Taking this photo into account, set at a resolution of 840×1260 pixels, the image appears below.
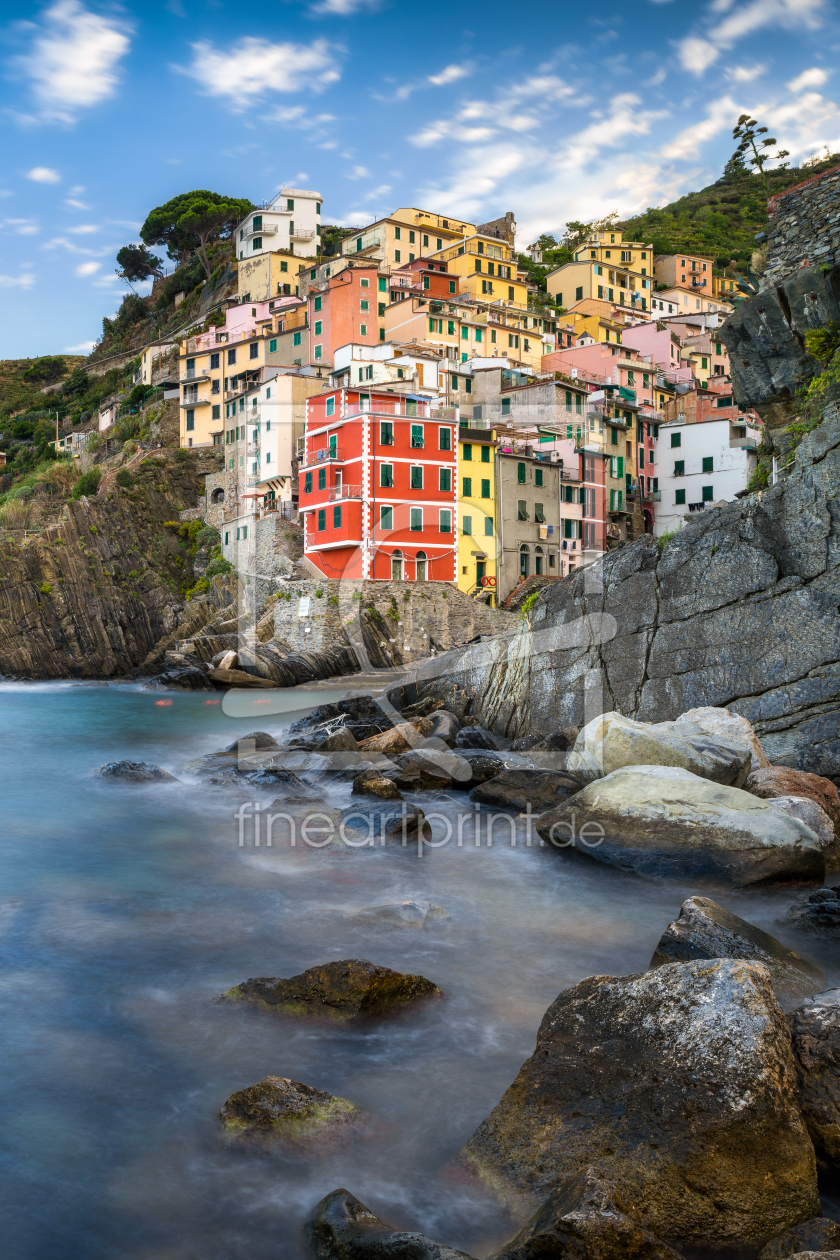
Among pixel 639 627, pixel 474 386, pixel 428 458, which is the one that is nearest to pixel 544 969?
pixel 639 627

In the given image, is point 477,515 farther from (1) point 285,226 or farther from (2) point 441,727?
(1) point 285,226

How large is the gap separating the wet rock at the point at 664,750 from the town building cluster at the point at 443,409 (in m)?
28.3

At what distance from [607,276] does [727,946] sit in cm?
8258

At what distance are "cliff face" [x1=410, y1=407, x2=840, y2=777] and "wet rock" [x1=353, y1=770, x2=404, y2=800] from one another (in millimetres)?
3471

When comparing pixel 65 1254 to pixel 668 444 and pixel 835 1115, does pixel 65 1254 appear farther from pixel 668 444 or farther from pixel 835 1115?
pixel 668 444

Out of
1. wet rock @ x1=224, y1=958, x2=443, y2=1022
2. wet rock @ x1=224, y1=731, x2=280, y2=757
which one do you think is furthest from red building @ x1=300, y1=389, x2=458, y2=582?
wet rock @ x1=224, y1=958, x2=443, y2=1022

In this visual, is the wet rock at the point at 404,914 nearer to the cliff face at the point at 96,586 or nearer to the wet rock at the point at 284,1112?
the wet rock at the point at 284,1112

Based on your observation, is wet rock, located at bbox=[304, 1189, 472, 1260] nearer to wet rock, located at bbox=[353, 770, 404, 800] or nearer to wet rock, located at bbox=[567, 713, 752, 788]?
wet rock, located at bbox=[567, 713, 752, 788]

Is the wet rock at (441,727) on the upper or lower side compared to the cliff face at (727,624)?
lower

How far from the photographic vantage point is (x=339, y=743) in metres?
18.0

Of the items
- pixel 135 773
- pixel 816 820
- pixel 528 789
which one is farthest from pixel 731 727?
pixel 135 773

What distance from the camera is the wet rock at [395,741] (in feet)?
56.7

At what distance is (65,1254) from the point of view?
4129 mm

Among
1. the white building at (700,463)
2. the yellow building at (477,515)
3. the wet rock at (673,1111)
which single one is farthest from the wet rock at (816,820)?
the white building at (700,463)
